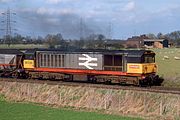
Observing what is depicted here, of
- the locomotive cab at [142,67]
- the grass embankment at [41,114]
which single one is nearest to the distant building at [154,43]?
the locomotive cab at [142,67]

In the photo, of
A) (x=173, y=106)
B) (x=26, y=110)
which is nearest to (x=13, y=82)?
(x=26, y=110)

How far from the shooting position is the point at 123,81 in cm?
3250

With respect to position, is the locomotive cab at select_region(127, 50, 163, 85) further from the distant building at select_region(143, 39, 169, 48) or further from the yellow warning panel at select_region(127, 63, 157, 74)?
the distant building at select_region(143, 39, 169, 48)

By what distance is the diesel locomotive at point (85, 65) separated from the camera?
32438mm

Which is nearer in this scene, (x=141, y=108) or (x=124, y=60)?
(x=141, y=108)

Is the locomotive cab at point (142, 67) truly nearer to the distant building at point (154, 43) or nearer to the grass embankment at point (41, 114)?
the grass embankment at point (41, 114)

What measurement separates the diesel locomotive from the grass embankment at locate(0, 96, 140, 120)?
9443 millimetres

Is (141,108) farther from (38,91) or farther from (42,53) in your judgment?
(42,53)

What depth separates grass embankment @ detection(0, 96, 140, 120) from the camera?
21.6m

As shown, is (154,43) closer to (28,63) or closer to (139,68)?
(28,63)

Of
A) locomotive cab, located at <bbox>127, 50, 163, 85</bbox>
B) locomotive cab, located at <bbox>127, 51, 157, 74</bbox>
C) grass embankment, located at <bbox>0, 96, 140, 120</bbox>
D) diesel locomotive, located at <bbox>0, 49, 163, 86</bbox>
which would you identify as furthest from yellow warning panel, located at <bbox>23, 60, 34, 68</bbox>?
grass embankment, located at <bbox>0, 96, 140, 120</bbox>

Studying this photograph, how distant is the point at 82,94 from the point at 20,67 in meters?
14.6

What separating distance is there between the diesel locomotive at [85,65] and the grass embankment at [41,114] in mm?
9443

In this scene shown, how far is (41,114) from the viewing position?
75.3 feet
